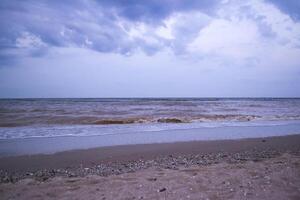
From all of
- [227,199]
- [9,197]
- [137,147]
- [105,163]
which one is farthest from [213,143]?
[9,197]

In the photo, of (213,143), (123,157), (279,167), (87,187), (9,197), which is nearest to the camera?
(9,197)

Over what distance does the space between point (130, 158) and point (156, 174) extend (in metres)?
2.29

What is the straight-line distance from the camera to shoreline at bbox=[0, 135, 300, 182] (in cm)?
655

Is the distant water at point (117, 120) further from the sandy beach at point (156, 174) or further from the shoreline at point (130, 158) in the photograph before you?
the sandy beach at point (156, 174)

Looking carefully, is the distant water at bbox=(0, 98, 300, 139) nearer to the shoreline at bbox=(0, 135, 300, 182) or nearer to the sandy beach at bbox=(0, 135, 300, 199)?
the shoreline at bbox=(0, 135, 300, 182)

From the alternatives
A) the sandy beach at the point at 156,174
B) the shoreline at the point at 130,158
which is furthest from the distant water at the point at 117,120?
the sandy beach at the point at 156,174

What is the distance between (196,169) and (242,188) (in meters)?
1.64

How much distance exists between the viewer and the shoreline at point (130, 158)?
21.5 feet

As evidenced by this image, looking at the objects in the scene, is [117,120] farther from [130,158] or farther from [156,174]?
[156,174]

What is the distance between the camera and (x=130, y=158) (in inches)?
317

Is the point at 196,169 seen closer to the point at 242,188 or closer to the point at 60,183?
the point at 242,188

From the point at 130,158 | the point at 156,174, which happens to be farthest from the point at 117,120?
the point at 156,174

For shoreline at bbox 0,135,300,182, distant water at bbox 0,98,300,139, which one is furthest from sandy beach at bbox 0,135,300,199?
distant water at bbox 0,98,300,139

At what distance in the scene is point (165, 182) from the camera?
5.21m
